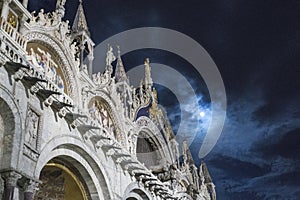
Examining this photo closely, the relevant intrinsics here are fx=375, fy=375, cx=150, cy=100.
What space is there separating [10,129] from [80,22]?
12.2 m

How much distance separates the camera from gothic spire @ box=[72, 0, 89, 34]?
2250 cm

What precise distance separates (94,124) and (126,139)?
708 centimetres

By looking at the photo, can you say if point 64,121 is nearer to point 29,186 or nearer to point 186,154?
point 29,186

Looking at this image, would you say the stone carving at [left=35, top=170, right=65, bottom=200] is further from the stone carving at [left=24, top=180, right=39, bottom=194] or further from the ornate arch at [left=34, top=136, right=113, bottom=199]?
the stone carving at [left=24, top=180, right=39, bottom=194]

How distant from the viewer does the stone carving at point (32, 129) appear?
40.8 ft

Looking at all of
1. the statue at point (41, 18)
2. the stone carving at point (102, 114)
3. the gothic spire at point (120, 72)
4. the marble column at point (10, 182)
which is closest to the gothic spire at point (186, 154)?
the gothic spire at point (120, 72)

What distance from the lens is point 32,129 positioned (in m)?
12.8

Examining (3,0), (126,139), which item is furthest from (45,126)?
(126,139)

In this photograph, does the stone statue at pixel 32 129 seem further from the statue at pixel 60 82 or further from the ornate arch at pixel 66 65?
the ornate arch at pixel 66 65

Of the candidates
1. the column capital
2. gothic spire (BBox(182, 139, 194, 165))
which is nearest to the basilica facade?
the column capital

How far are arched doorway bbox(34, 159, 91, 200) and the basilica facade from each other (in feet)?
0.13

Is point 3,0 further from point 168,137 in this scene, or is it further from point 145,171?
point 168,137

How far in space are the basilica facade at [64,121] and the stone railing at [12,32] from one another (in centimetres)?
1

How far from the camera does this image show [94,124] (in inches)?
651
